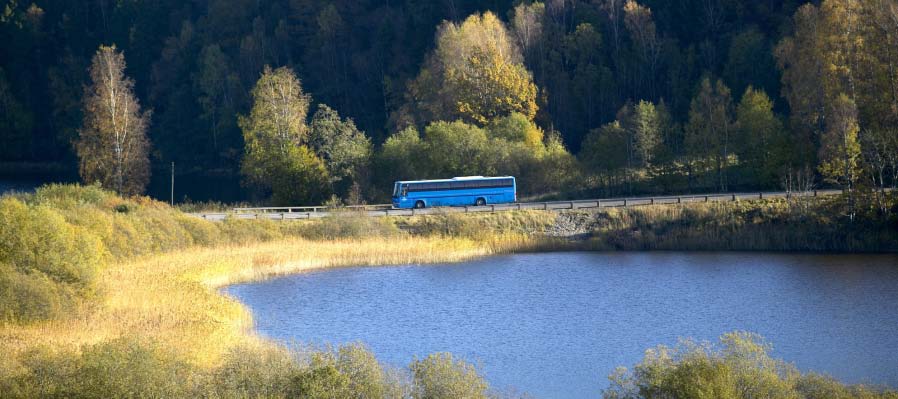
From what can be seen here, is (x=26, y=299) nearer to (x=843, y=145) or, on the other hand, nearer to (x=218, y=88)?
(x=843, y=145)

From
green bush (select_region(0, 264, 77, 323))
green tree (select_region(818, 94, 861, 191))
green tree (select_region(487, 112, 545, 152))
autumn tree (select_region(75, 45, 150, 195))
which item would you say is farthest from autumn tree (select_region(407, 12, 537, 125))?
green bush (select_region(0, 264, 77, 323))

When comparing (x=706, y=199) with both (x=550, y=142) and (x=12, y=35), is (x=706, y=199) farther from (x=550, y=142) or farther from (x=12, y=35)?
(x=12, y=35)

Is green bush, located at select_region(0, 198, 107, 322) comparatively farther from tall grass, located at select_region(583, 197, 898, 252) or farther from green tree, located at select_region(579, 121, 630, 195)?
green tree, located at select_region(579, 121, 630, 195)

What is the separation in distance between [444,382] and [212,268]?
2704cm

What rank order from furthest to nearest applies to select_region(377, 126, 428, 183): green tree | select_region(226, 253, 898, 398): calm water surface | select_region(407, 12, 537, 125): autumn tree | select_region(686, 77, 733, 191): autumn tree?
1. select_region(407, 12, 537, 125): autumn tree
2. select_region(377, 126, 428, 183): green tree
3. select_region(686, 77, 733, 191): autumn tree
4. select_region(226, 253, 898, 398): calm water surface

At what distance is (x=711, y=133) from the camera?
7375 centimetres

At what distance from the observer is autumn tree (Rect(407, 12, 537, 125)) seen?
8238 centimetres

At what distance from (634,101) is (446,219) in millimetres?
38373

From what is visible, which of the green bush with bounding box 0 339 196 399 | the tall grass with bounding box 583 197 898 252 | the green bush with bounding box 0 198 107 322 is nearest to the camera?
the green bush with bounding box 0 339 196 399

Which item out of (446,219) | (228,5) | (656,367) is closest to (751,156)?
(446,219)

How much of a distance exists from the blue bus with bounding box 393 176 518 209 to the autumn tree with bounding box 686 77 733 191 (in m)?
14.8

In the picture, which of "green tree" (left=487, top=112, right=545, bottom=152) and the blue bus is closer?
the blue bus

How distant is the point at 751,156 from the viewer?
72000mm

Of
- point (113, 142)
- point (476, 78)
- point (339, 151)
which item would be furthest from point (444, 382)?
point (476, 78)
